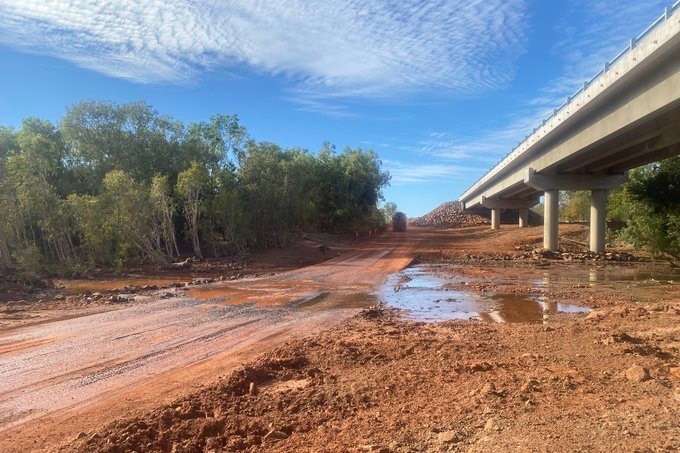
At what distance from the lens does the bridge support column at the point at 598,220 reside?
30.8 m

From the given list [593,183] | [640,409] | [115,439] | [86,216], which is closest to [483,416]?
[640,409]

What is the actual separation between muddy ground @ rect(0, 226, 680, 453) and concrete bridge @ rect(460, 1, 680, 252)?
9.94m

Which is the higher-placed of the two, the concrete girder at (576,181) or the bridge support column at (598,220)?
the concrete girder at (576,181)

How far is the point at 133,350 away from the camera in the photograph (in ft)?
28.3

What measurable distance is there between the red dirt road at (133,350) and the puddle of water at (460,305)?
132 centimetres

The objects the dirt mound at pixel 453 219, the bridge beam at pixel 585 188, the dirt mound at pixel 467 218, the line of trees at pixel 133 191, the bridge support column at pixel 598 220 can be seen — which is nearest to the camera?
the line of trees at pixel 133 191

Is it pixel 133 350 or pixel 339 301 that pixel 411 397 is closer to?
pixel 133 350

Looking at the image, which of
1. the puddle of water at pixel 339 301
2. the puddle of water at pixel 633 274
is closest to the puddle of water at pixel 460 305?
the puddle of water at pixel 339 301

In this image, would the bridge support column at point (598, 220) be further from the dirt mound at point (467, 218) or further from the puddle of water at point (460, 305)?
the dirt mound at point (467, 218)

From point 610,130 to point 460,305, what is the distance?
1265cm

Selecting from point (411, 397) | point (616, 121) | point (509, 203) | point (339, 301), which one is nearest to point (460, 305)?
point (339, 301)

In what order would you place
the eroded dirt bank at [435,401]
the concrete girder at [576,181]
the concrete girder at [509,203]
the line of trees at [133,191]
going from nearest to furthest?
the eroded dirt bank at [435,401] → the line of trees at [133,191] → the concrete girder at [576,181] → the concrete girder at [509,203]

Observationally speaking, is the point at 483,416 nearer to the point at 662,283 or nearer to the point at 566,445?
the point at 566,445

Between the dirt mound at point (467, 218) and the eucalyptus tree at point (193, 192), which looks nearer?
the eucalyptus tree at point (193, 192)
